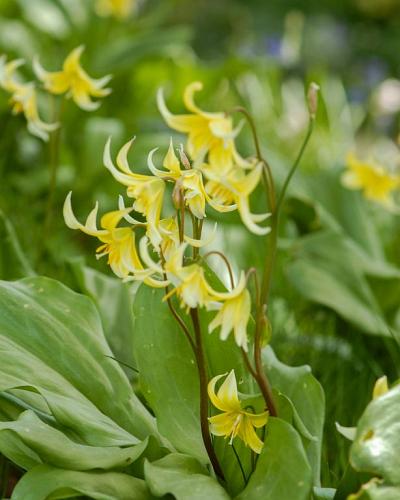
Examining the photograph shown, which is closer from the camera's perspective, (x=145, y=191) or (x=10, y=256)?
(x=145, y=191)

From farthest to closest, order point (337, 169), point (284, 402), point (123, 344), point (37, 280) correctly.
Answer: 1. point (337, 169)
2. point (123, 344)
3. point (37, 280)
4. point (284, 402)

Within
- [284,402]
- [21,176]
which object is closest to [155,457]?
[284,402]

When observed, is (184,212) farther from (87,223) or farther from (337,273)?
(337,273)

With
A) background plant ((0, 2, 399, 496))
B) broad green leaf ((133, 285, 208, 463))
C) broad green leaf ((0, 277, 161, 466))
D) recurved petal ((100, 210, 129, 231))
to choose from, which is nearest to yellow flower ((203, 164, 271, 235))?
recurved petal ((100, 210, 129, 231))

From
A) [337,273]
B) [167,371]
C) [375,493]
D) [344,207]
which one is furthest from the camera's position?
[344,207]

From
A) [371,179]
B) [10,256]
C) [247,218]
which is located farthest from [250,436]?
[371,179]

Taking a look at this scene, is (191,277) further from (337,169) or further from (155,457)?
(337,169)
